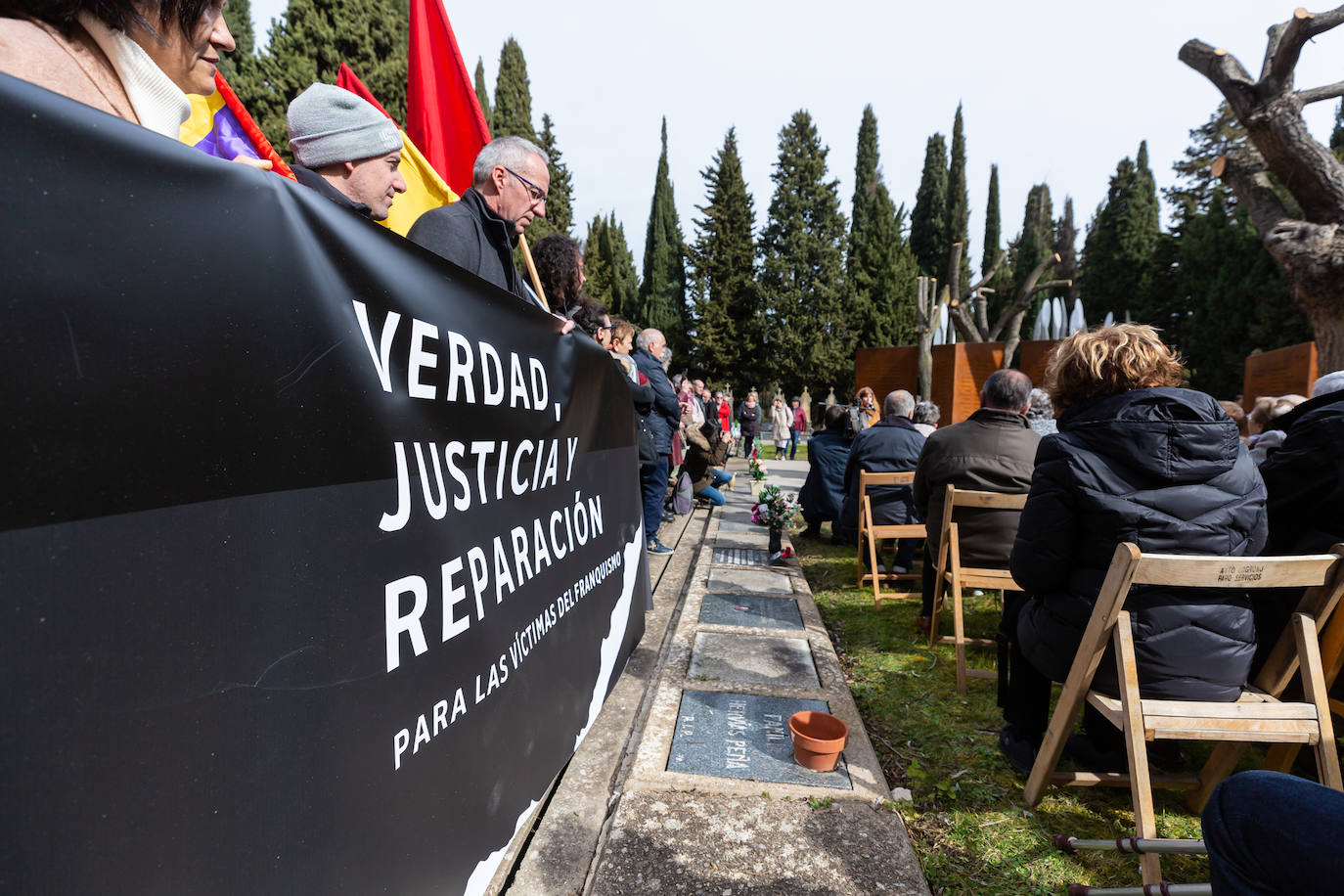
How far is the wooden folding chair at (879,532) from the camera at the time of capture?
4652 mm

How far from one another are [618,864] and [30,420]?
1.82m

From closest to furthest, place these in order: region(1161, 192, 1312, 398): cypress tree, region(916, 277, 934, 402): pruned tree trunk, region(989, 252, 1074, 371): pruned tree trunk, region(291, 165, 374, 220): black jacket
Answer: region(291, 165, 374, 220): black jacket
region(989, 252, 1074, 371): pruned tree trunk
region(916, 277, 934, 402): pruned tree trunk
region(1161, 192, 1312, 398): cypress tree

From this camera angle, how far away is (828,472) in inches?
258

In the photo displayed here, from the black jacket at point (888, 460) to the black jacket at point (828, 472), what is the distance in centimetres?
73

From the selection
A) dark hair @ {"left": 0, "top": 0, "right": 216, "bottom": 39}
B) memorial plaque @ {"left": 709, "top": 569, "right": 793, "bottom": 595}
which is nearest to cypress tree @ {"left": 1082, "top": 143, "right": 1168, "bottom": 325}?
memorial plaque @ {"left": 709, "top": 569, "right": 793, "bottom": 595}

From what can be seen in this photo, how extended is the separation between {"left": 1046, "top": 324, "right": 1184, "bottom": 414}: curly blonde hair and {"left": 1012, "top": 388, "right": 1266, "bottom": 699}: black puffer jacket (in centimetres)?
A: 8

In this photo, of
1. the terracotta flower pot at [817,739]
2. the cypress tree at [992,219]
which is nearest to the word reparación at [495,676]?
the terracotta flower pot at [817,739]

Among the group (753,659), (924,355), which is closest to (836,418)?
(753,659)

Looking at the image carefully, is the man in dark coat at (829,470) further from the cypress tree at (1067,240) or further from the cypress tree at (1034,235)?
the cypress tree at (1067,240)

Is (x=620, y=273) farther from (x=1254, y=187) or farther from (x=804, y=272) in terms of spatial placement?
(x=1254, y=187)

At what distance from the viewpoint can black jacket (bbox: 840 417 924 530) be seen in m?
5.20

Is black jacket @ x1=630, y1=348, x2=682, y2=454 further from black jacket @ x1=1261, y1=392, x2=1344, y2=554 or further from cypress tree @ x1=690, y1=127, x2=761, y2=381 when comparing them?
cypress tree @ x1=690, y1=127, x2=761, y2=381

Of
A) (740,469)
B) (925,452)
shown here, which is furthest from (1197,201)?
(925,452)

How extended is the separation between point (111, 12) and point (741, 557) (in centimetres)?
550
